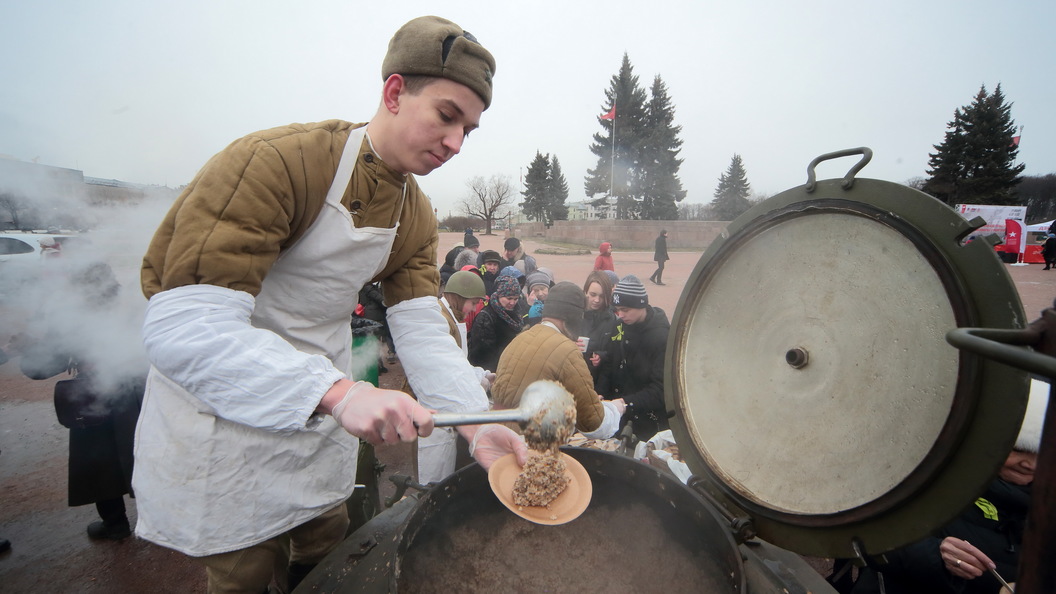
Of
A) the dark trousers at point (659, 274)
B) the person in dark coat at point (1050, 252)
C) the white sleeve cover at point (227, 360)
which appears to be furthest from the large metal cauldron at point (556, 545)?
the person in dark coat at point (1050, 252)

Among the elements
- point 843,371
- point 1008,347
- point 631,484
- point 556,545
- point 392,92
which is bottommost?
point 556,545

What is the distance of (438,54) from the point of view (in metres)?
1.33

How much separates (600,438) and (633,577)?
1552 mm

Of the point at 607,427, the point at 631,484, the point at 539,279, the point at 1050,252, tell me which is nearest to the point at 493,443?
the point at 631,484

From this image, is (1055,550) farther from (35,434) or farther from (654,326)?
(35,434)

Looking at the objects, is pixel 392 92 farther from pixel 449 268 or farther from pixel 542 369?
pixel 449 268

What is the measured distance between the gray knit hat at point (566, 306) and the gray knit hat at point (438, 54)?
2091 mm

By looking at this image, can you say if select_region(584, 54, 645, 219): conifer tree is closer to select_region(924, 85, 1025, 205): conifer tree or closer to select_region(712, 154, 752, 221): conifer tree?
select_region(712, 154, 752, 221): conifer tree

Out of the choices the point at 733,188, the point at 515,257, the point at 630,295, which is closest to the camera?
the point at 630,295

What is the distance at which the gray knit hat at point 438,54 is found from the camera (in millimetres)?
1335

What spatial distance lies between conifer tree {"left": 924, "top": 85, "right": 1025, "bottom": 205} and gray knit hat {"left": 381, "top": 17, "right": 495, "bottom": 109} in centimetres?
3443

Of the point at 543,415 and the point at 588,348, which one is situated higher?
the point at 543,415

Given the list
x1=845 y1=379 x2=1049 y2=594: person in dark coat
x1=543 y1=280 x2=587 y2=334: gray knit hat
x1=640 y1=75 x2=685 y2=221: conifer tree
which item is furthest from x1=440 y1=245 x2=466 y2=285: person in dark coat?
x1=640 y1=75 x2=685 y2=221: conifer tree

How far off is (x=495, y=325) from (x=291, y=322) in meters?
3.19
